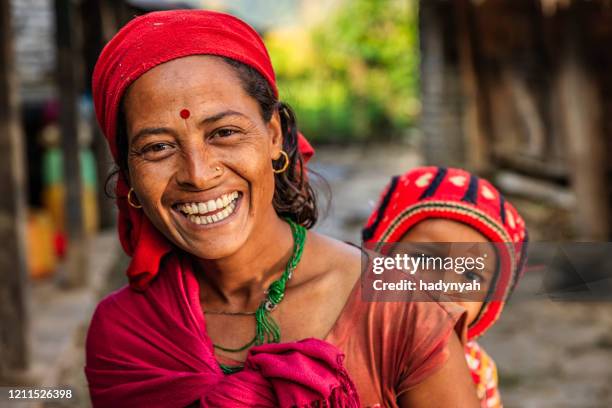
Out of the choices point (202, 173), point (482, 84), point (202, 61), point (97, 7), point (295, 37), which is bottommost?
point (295, 37)

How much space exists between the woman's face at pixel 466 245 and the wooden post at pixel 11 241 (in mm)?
3147

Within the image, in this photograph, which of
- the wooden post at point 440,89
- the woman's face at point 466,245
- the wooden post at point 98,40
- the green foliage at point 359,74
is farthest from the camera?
the green foliage at point 359,74

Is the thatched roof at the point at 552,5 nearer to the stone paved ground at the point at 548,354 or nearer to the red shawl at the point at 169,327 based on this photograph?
the stone paved ground at the point at 548,354

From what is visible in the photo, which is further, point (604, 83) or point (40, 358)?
point (604, 83)

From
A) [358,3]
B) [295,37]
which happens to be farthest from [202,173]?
[295,37]

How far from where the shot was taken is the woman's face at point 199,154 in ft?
5.67

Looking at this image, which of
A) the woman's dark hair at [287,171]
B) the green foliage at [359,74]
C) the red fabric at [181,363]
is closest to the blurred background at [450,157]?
the woman's dark hair at [287,171]

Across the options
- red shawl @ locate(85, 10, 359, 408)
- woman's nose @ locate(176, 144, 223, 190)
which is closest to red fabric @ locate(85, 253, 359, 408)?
red shawl @ locate(85, 10, 359, 408)

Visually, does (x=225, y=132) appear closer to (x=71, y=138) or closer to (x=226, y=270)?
(x=226, y=270)

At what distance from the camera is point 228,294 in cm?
191

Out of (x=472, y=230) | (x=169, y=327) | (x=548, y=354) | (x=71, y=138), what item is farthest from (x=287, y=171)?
(x=71, y=138)

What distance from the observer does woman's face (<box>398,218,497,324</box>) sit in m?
2.25

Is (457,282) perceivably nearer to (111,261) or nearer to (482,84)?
(111,261)

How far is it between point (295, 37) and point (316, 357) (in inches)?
803
